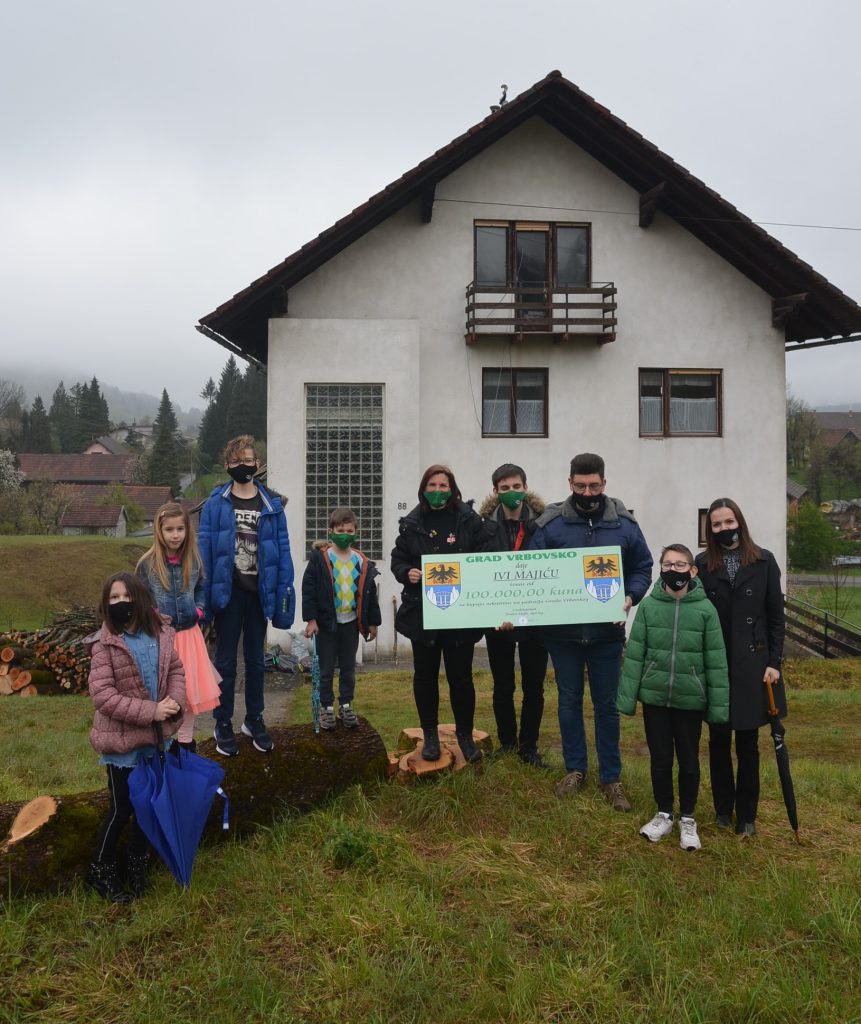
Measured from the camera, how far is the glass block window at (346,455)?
46.9 feet

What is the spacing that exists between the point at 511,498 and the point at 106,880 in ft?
10.7

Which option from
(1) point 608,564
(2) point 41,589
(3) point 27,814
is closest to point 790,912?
(1) point 608,564

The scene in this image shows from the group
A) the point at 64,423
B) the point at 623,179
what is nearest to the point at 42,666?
the point at 623,179

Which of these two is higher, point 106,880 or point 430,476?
Result: point 430,476

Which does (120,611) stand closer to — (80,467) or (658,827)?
(658,827)

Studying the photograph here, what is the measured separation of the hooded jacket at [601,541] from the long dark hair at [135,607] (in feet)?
8.13

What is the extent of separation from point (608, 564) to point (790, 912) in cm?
214

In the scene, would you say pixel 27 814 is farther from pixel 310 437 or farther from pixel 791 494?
pixel 791 494

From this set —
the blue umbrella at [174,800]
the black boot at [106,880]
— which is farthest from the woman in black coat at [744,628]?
the black boot at [106,880]

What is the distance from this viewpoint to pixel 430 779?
17.4ft

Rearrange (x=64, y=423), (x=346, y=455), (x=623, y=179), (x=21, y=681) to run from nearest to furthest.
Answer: (x=21, y=681) → (x=346, y=455) → (x=623, y=179) → (x=64, y=423)

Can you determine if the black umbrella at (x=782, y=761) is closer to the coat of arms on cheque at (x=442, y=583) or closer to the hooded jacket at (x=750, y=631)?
the hooded jacket at (x=750, y=631)

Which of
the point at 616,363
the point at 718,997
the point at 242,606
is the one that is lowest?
the point at 718,997

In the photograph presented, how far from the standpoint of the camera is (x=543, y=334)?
568 inches
